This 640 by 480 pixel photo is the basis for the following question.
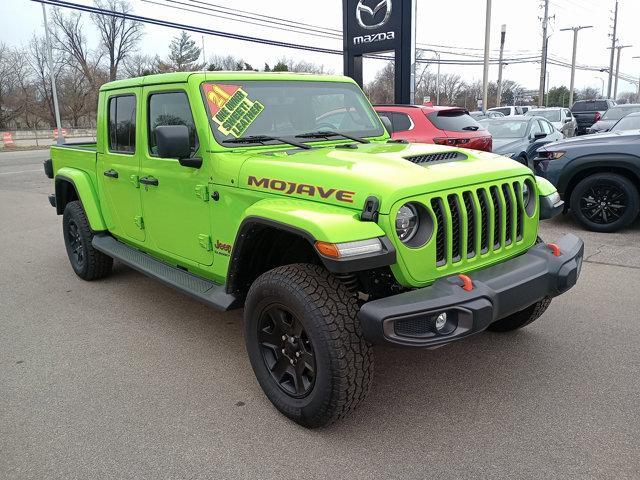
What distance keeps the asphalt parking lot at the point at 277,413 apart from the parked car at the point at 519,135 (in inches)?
227

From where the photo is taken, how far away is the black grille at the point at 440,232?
9.12 feet

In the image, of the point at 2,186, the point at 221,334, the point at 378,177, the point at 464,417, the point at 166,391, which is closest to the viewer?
the point at 378,177

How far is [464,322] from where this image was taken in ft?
8.32

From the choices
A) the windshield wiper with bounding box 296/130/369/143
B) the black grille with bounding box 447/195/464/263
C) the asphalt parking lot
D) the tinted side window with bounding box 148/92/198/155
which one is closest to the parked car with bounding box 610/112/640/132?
the asphalt parking lot

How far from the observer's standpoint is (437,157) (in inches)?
128

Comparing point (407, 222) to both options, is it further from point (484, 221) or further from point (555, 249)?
point (555, 249)

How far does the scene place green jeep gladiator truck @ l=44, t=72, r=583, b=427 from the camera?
2.57m

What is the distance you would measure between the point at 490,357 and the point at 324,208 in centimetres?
174

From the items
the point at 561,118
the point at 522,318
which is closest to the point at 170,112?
the point at 522,318

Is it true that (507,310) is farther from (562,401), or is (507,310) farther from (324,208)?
(324,208)

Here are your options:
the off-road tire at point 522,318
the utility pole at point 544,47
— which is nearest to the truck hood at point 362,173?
the off-road tire at point 522,318

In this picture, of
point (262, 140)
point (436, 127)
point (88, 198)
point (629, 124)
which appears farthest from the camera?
point (629, 124)

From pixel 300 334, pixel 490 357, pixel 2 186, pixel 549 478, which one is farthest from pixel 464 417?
pixel 2 186

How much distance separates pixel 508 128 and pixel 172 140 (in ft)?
31.9
